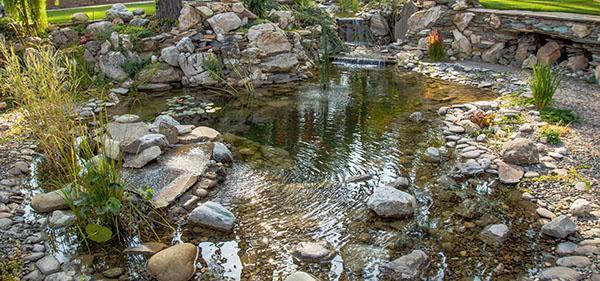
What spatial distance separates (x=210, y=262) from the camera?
380 cm

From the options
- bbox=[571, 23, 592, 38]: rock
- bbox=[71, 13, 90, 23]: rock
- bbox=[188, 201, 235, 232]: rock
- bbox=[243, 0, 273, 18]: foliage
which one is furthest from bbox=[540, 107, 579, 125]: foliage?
bbox=[71, 13, 90, 23]: rock

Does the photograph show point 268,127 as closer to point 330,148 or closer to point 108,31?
point 330,148

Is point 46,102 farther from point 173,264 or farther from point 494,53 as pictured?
point 494,53

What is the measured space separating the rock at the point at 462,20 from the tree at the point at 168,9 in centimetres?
602

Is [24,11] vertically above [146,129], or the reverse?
[24,11]

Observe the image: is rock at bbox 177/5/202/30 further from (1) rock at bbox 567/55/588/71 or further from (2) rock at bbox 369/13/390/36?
(1) rock at bbox 567/55/588/71

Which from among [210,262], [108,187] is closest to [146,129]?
[108,187]

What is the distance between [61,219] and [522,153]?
4.68m

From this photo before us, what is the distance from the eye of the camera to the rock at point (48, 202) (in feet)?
14.5

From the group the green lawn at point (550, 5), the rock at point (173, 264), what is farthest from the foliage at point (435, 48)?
the rock at point (173, 264)

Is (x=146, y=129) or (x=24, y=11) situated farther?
(x=24, y=11)

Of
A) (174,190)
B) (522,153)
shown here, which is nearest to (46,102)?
(174,190)

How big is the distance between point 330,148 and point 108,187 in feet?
9.65

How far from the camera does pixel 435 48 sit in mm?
10836
